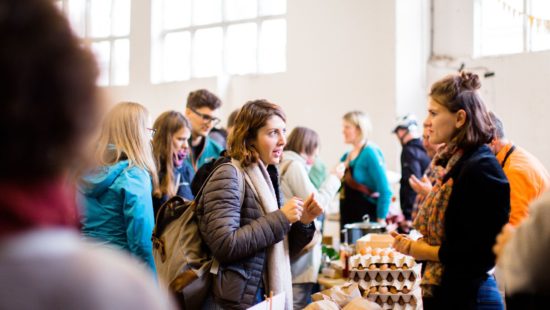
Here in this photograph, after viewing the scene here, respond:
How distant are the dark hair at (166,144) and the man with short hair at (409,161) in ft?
8.75

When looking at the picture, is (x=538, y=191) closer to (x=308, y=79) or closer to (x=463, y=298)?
(x=463, y=298)

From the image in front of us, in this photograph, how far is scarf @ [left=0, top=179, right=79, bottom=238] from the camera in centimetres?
68

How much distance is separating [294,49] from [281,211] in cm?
573

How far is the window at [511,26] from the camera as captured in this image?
6496 mm

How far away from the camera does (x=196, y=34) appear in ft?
29.5

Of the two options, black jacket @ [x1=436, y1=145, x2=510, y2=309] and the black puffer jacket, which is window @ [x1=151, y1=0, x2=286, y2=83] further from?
black jacket @ [x1=436, y1=145, x2=510, y2=309]

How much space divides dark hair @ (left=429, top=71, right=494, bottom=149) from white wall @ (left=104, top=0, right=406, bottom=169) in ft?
16.0

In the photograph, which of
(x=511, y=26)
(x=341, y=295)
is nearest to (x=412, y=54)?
(x=511, y=26)

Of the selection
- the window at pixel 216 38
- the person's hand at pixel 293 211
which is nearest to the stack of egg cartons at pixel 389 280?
the person's hand at pixel 293 211

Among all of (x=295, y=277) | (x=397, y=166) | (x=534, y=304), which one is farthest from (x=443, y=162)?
(x=397, y=166)

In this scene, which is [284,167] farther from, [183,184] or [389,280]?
[389,280]

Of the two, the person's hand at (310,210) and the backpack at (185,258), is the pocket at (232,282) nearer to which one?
the backpack at (185,258)

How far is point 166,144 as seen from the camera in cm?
337

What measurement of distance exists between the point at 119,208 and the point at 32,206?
2.01m
